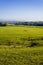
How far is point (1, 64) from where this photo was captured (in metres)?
22.7

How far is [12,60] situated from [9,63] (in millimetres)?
1868

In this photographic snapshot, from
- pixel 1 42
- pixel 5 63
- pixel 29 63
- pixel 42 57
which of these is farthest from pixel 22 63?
pixel 1 42

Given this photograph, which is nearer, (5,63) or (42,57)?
(5,63)

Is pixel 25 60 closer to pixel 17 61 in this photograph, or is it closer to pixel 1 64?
pixel 17 61

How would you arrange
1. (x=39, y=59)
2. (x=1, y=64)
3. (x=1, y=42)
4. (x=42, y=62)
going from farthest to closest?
(x=1, y=42), (x=39, y=59), (x=42, y=62), (x=1, y=64)

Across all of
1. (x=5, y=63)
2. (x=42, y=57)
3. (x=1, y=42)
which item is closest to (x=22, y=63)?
(x=5, y=63)

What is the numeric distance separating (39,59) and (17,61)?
3996 millimetres

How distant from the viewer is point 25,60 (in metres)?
25.3

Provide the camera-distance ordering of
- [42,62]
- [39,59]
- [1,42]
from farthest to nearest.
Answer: [1,42] → [39,59] → [42,62]

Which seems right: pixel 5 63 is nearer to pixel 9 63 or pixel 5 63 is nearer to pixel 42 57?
pixel 9 63

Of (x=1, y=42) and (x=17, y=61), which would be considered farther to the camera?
(x=1, y=42)

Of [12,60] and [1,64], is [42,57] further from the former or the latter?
[1,64]

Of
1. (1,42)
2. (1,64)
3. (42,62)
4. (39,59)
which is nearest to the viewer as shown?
(1,64)

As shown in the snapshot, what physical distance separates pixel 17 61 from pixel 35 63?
3018 millimetres
